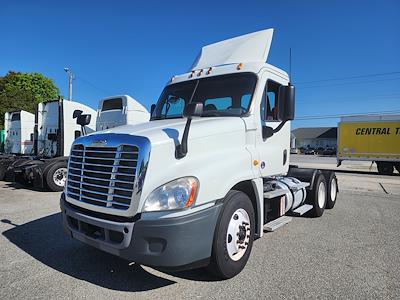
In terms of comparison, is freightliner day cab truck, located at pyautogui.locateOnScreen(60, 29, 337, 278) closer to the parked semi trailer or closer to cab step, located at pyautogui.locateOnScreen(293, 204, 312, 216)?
cab step, located at pyautogui.locateOnScreen(293, 204, 312, 216)

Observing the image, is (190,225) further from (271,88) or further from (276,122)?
(271,88)

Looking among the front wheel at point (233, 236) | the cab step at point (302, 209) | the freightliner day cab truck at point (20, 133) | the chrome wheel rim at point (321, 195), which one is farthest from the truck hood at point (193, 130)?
the freightliner day cab truck at point (20, 133)

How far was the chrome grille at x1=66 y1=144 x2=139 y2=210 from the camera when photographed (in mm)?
3303

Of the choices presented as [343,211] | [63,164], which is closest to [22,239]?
[63,164]

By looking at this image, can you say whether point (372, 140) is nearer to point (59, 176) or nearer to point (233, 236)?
point (59, 176)

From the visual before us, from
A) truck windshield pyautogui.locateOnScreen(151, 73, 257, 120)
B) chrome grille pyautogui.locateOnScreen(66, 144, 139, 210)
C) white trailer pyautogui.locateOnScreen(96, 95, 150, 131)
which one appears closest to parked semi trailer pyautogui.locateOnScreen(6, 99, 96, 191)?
white trailer pyautogui.locateOnScreen(96, 95, 150, 131)

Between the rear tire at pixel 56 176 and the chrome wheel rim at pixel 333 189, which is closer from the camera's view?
the chrome wheel rim at pixel 333 189

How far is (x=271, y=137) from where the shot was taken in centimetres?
482

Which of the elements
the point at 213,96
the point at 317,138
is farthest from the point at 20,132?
the point at 317,138

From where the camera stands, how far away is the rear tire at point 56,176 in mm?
10477

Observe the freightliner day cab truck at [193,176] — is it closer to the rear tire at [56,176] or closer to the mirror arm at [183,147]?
the mirror arm at [183,147]

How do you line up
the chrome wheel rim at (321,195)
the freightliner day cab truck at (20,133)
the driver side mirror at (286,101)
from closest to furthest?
the driver side mirror at (286,101)
the chrome wheel rim at (321,195)
the freightliner day cab truck at (20,133)

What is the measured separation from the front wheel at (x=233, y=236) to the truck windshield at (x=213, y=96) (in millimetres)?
1265

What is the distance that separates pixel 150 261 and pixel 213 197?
0.89 meters
